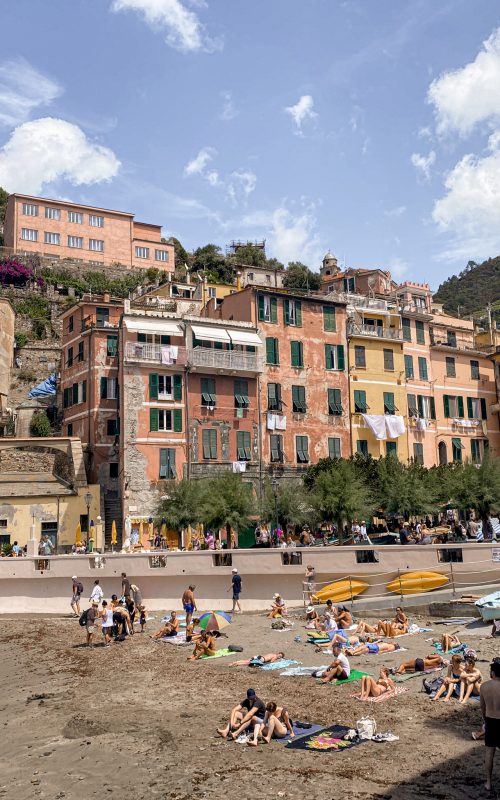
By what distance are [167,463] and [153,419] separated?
2553 millimetres

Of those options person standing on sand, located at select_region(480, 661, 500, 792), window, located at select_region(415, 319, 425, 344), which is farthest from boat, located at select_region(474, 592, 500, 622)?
window, located at select_region(415, 319, 425, 344)

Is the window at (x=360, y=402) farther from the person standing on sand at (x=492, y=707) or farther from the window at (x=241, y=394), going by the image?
the person standing on sand at (x=492, y=707)

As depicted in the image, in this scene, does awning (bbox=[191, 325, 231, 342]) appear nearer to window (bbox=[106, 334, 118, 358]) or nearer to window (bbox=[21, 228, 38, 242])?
window (bbox=[106, 334, 118, 358])

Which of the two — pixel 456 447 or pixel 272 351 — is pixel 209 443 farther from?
pixel 456 447

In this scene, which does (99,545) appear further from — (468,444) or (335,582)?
(468,444)

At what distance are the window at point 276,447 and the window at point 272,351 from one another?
4533 mm

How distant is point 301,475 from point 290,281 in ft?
137

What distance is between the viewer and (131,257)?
87500mm

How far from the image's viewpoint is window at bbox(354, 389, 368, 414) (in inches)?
1938

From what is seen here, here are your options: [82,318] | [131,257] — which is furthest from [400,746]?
[131,257]

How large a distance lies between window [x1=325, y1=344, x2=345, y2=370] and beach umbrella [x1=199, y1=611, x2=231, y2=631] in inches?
1026

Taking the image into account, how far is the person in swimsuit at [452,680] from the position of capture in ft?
52.2

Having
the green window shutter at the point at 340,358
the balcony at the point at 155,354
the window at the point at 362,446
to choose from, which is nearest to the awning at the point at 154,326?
the balcony at the point at 155,354

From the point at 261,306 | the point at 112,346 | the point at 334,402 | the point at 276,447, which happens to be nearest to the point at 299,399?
the point at 334,402
